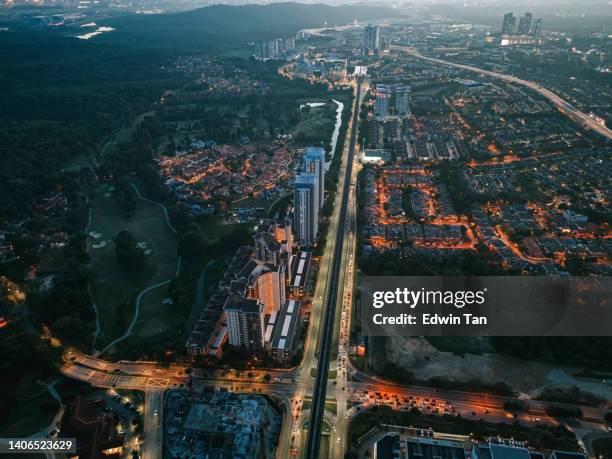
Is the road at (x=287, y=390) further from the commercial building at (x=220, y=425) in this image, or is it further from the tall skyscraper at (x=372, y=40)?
the tall skyscraper at (x=372, y=40)

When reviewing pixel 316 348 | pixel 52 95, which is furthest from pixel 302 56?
pixel 316 348

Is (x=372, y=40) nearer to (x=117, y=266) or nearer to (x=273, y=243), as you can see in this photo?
(x=117, y=266)

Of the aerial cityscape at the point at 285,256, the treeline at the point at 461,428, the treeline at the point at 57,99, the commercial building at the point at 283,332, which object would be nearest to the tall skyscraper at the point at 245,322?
the aerial cityscape at the point at 285,256

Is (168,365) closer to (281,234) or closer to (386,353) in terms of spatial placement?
(281,234)

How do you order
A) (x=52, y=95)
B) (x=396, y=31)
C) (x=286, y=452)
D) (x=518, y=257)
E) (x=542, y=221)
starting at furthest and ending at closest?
(x=396, y=31)
(x=52, y=95)
(x=542, y=221)
(x=518, y=257)
(x=286, y=452)

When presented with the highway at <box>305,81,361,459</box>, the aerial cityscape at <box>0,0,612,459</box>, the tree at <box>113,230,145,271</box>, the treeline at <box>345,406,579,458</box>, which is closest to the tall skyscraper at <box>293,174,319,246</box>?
the aerial cityscape at <box>0,0,612,459</box>
